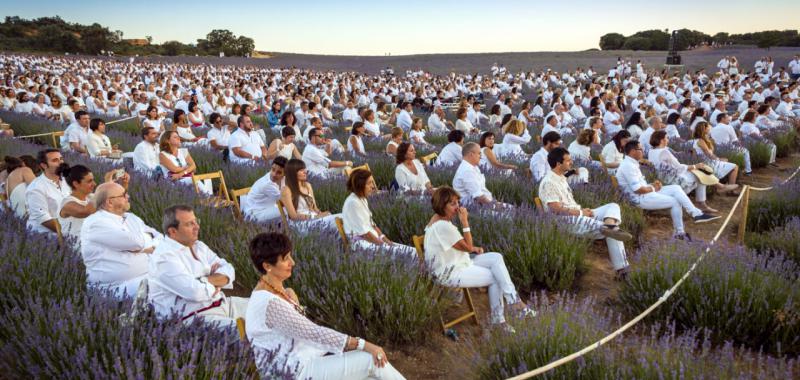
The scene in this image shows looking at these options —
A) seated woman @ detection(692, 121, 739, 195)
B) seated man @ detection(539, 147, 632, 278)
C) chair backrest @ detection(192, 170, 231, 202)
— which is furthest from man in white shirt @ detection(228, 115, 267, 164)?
seated woman @ detection(692, 121, 739, 195)

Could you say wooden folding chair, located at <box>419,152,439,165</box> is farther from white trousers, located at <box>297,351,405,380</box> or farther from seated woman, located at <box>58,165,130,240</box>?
white trousers, located at <box>297,351,405,380</box>

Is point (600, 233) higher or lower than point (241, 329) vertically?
lower

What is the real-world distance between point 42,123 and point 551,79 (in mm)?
24455

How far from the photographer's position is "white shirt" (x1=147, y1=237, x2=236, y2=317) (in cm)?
299

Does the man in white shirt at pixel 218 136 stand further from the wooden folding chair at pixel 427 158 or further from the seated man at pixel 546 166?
the seated man at pixel 546 166

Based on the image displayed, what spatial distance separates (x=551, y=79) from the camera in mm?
30203

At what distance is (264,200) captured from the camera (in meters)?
5.52

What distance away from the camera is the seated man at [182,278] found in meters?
3.00

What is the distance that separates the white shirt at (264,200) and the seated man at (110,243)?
1840 mm

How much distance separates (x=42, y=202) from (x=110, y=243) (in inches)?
61.1

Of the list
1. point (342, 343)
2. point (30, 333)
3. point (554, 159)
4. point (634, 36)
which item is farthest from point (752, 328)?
point (634, 36)

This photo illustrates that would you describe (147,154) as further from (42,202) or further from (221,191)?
(42,202)

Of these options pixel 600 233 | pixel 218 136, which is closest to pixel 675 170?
pixel 600 233

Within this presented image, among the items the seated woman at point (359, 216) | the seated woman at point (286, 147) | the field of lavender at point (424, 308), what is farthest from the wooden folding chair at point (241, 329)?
the seated woman at point (286, 147)
